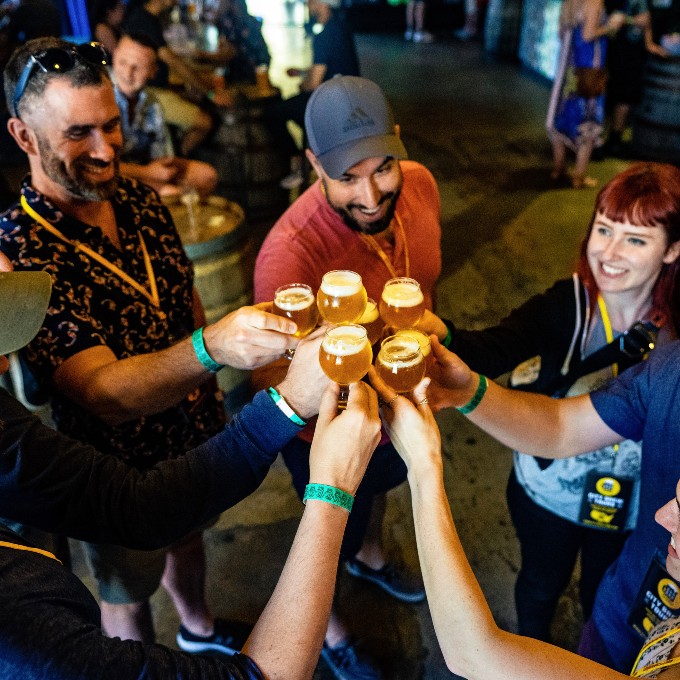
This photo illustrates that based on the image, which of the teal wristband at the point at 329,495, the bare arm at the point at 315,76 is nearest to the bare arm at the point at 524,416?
the teal wristband at the point at 329,495

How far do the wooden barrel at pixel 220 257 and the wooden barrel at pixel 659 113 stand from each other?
19.6ft

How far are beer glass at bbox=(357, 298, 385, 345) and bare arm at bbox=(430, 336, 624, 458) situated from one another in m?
0.21

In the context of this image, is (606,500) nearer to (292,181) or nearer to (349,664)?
(349,664)

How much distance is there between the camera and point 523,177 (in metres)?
7.20

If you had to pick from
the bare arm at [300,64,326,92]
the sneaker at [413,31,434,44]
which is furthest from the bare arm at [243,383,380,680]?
the sneaker at [413,31,434,44]

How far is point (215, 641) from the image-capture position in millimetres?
2545

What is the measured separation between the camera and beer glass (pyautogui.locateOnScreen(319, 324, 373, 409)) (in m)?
1.51

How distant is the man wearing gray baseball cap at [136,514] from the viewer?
96cm

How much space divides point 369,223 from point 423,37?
Answer: 14489 millimetres

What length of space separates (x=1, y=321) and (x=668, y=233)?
6.12 ft

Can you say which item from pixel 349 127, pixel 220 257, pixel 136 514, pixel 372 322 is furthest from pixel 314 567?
pixel 220 257

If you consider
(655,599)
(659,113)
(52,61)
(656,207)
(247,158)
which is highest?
(52,61)

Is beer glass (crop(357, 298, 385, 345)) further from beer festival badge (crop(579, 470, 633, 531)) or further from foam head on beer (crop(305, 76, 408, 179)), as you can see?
beer festival badge (crop(579, 470, 633, 531))

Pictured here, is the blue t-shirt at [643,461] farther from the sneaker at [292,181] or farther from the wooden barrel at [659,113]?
the wooden barrel at [659,113]
